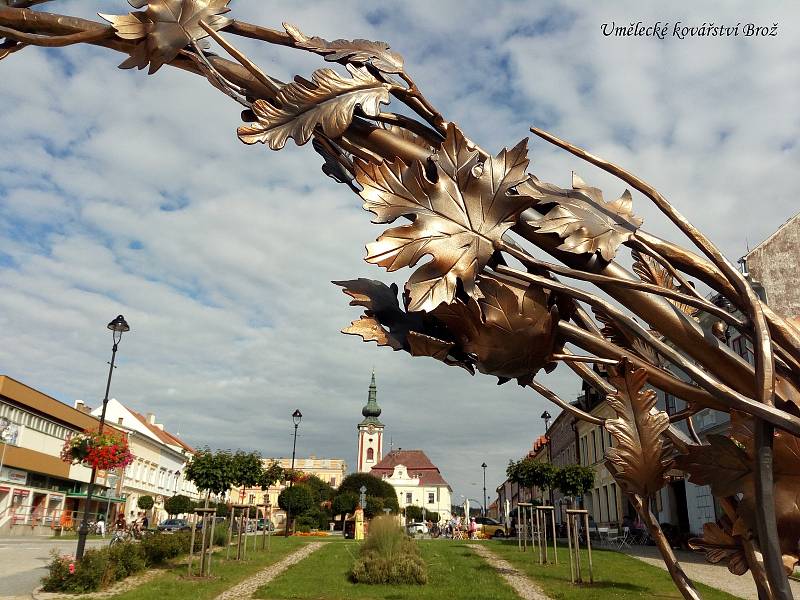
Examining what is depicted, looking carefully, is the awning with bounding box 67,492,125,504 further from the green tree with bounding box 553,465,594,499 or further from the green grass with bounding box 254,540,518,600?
the green tree with bounding box 553,465,594,499

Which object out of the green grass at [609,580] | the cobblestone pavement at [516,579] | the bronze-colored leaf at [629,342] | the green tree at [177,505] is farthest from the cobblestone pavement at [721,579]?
the green tree at [177,505]

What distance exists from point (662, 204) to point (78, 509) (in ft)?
161

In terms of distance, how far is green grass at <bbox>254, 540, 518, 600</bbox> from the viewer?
11570 millimetres

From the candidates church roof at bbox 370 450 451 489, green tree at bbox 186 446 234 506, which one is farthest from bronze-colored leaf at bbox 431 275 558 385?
church roof at bbox 370 450 451 489

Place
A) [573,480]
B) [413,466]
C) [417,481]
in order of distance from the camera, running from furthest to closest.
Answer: [413,466] → [417,481] → [573,480]

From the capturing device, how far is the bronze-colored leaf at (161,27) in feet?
7.87

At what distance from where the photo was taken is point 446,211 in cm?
189

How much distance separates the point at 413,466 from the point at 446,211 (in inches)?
3676

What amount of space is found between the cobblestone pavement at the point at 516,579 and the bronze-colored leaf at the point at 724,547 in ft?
33.5

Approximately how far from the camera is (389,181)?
1.91 m

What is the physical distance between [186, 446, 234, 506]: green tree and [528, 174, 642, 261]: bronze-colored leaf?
64.1ft

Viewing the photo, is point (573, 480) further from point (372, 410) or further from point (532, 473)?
point (372, 410)

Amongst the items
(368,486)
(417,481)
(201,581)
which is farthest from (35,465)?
(417,481)

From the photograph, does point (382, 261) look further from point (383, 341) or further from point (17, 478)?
point (17, 478)
